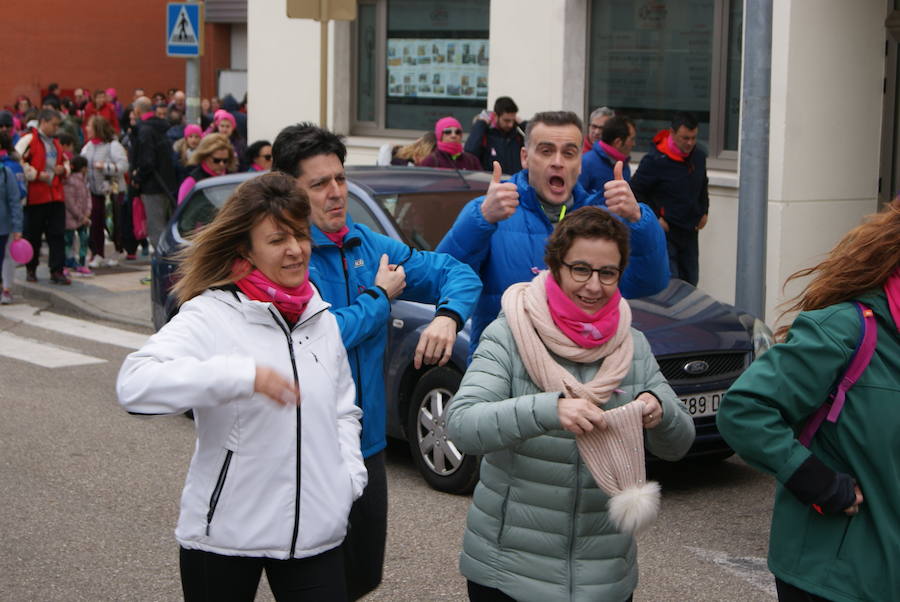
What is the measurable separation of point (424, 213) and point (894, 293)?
5.09 meters

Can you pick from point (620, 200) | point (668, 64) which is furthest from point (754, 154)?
point (620, 200)

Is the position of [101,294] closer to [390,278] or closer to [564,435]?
[390,278]

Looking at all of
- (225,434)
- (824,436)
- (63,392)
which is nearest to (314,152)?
(225,434)

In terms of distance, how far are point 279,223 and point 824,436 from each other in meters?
1.47

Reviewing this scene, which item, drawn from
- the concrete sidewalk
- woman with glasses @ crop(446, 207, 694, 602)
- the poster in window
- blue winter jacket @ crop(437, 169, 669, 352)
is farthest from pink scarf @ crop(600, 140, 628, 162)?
woman with glasses @ crop(446, 207, 694, 602)

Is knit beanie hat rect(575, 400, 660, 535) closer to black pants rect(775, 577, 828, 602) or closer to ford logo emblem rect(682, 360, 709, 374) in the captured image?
black pants rect(775, 577, 828, 602)

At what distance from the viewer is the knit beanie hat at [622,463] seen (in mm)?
3428

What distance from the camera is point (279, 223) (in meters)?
3.60

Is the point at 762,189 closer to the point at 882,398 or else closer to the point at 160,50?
the point at 882,398

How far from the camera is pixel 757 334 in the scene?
7578 mm

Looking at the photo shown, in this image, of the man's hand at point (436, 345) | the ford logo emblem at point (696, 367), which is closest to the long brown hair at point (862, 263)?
the man's hand at point (436, 345)

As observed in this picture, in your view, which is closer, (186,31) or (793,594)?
(793,594)

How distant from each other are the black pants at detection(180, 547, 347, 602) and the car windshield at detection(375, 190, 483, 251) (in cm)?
440

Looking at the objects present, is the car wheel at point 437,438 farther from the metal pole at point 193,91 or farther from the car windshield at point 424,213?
the metal pole at point 193,91
